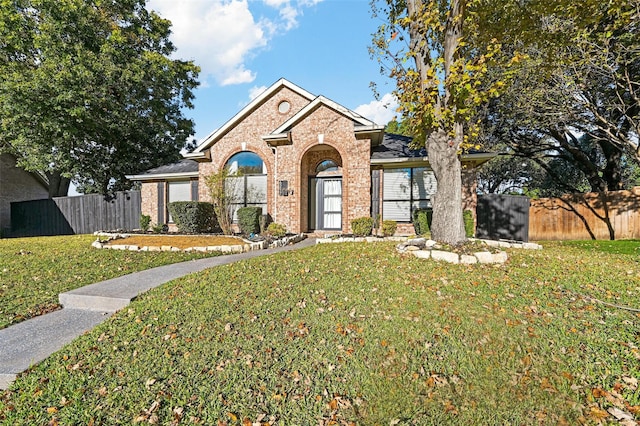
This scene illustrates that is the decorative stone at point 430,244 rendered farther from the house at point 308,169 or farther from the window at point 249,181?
the window at point 249,181

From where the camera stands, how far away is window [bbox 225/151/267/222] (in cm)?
1290

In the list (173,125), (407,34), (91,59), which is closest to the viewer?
(407,34)

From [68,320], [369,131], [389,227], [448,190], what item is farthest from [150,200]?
[448,190]

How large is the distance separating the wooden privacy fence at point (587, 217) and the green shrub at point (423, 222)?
6.20 m

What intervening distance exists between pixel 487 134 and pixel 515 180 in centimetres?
1271

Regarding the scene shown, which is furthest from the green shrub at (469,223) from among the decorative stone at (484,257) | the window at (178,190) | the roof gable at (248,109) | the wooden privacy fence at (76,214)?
the wooden privacy fence at (76,214)

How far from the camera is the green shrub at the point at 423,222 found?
33.0ft

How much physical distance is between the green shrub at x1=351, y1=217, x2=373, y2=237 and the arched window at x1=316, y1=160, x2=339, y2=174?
121 inches

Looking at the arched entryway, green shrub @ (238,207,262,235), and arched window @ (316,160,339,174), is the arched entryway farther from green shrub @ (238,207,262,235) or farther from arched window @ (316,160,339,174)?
green shrub @ (238,207,262,235)

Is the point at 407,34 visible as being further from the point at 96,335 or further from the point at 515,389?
the point at 96,335

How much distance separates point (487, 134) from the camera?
15281 mm

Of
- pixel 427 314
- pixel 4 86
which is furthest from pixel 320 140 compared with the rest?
pixel 4 86

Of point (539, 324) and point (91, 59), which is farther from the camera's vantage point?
point (91, 59)

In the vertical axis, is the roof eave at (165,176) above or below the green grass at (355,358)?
above
